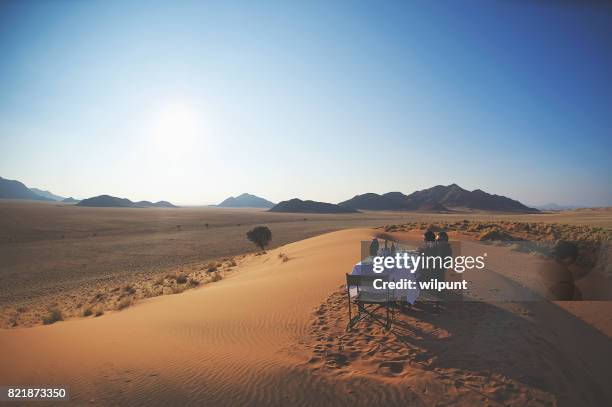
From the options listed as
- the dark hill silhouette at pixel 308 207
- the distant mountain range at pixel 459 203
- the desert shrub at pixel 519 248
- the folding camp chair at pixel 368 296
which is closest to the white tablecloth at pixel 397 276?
the folding camp chair at pixel 368 296

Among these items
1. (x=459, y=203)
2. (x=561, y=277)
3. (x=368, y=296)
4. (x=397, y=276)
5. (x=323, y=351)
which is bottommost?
(x=323, y=351)

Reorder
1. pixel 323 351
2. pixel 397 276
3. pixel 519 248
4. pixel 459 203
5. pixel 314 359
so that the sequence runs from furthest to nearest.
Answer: pixel 459 203, pixel 519 248, pixel 397 276, pixel 323 351, pixel 314 359

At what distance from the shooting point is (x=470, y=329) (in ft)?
21.4

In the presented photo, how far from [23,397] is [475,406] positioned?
20.7ft

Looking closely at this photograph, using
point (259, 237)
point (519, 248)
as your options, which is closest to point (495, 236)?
point (519, 248)

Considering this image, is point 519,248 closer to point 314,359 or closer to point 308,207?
point 314,359

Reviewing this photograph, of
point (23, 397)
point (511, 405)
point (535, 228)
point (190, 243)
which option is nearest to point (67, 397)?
point (23, 397)

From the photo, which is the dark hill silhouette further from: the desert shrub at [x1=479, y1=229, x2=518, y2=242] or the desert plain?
the desert plain

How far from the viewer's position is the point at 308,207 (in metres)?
167

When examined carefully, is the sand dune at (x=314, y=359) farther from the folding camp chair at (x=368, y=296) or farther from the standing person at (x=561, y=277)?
the standing person at (x=561, y=277)

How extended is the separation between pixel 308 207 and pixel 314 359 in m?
161

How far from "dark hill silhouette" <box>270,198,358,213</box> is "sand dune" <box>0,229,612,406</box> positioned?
150312 millimetres

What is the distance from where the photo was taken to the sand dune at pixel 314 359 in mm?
4578

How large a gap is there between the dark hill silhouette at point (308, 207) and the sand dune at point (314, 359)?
150m
